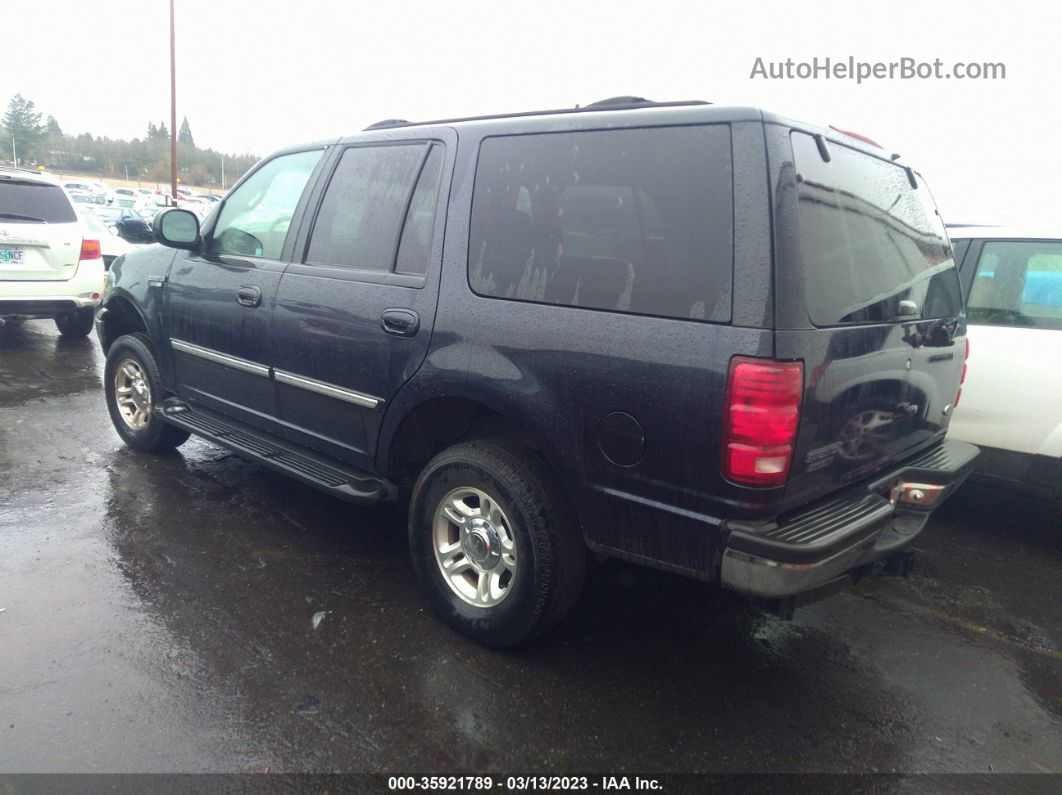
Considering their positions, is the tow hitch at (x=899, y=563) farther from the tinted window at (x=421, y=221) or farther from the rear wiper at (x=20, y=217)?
the rear wiper at (x=20, y=217)

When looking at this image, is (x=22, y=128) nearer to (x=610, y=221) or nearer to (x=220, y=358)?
(x=220, y=358)

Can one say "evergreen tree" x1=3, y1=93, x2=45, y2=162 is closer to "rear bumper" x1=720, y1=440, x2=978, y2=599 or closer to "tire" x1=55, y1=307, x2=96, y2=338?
"tire" x1=55, y1=307, x2=96, y2=338

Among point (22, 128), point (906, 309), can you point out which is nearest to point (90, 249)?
point (906, 309)

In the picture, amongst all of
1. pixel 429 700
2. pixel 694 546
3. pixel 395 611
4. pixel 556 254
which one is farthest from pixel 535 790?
pixel 556 254

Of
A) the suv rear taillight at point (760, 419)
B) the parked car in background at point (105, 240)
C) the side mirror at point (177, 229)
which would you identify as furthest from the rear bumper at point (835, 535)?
the parked car in background at point (105, 240)

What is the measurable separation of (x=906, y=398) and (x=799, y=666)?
3.80 ft

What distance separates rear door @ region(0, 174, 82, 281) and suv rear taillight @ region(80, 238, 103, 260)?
4.8 inches

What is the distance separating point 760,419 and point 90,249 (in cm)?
890

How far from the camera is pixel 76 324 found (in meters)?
9.75

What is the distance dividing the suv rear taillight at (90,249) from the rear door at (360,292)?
6374mm

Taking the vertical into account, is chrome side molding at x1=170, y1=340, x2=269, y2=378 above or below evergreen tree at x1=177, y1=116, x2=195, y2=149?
below

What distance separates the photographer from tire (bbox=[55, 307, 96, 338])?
378 inches

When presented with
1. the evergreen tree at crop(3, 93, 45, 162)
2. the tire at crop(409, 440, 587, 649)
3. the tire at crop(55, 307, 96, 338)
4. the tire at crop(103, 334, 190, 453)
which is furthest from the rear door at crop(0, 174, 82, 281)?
the evergreen tree at crop(3, 93, 45, 162)

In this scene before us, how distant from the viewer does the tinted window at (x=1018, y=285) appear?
4.17 metres
